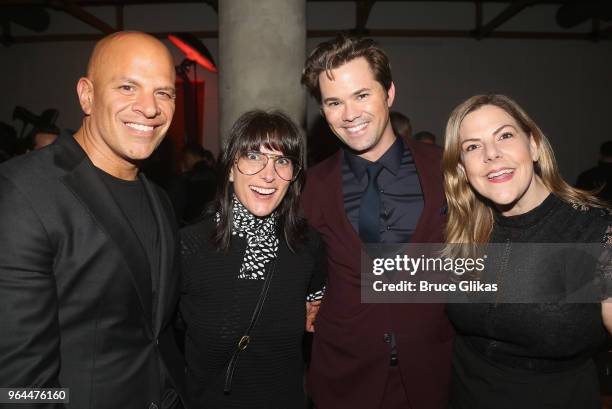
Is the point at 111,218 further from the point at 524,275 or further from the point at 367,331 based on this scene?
the point at 524,275

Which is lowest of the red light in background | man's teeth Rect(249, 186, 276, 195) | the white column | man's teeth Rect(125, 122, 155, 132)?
man's teeth Rect(249, 186, 276, 195)

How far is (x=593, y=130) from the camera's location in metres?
9.48

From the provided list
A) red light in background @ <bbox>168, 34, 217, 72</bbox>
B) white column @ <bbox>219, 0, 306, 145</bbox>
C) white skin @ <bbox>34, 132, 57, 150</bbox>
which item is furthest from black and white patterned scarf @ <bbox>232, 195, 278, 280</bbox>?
red light in background @ <bbox>168, 34, 217, 72</bbox>

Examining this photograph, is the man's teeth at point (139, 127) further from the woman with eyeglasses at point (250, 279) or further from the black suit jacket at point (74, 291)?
the woman with eyeglasses at point (250, 279)

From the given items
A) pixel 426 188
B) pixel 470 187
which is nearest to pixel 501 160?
pixel 470 187

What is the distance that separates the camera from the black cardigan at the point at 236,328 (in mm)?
1805

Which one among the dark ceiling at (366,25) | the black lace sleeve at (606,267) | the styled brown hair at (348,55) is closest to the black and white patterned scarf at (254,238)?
the styled brown hair at (348,55)

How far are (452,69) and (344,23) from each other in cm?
Result: 262

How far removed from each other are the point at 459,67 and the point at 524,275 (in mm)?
8667

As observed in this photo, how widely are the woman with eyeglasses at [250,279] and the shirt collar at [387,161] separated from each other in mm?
331

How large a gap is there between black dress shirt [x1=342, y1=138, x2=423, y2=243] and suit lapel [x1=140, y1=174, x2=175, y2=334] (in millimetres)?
895

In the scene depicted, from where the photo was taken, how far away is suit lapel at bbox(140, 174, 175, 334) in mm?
1542

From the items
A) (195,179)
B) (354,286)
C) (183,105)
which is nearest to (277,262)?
(354,286)

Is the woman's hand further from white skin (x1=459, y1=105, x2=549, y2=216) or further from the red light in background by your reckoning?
the red light in background
